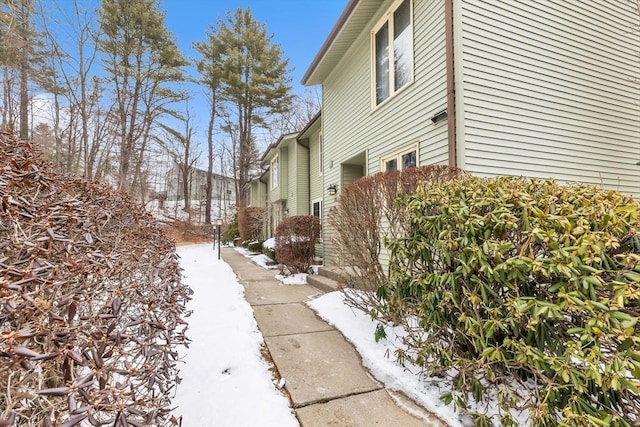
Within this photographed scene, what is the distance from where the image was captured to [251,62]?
21.6 metres

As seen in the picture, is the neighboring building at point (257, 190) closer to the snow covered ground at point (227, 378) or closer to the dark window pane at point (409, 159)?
the dark window pane at point (409, 159)

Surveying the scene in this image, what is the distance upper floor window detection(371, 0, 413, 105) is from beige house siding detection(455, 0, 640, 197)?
1328mm

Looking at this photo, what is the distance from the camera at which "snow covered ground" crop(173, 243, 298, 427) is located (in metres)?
2.37

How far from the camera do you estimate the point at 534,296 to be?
2.00 meters

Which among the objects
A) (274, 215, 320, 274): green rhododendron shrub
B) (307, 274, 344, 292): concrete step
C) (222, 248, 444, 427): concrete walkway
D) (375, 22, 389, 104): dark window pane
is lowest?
(222, 248, 444, 427): concrete walkway

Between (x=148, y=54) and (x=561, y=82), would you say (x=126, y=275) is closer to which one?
(x=561, y=82)

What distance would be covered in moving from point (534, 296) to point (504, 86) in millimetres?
4313

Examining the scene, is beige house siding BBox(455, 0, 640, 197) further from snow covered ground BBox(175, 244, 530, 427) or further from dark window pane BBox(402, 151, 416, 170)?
snow covered ground BBox(175, 244, 530, 427)

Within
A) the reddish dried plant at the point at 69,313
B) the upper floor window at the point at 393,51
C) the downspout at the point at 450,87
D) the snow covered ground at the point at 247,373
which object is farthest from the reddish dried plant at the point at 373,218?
the upper floor window at the point at 393,51

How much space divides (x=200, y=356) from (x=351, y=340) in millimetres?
1745

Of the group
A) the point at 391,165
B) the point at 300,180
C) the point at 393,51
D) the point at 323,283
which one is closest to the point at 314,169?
the point at 300,180

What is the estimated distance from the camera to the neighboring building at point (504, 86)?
186 inches

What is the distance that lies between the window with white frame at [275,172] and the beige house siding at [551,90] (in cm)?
1237

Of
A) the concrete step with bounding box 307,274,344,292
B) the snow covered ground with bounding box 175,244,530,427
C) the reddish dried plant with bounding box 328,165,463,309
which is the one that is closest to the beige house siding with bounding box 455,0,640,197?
the reddish dried plant with bounding box 328,165,463,309
